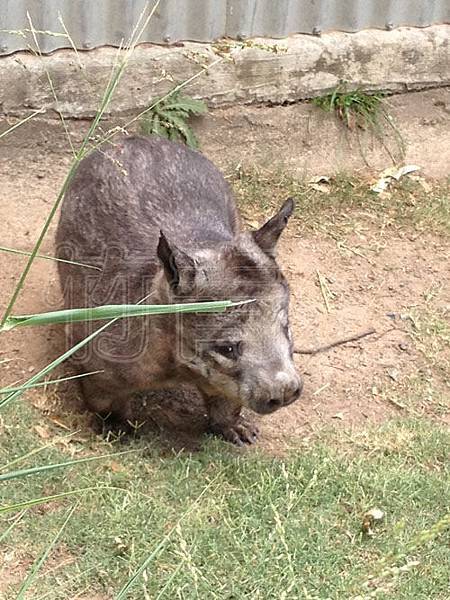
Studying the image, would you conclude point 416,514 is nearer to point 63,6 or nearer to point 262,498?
point 262,498

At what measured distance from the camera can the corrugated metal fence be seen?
5.66 metres

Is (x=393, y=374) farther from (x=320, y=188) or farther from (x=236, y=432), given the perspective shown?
(x=320, y=188)

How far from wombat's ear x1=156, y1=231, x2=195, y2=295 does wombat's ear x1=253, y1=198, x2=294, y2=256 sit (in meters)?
0.34

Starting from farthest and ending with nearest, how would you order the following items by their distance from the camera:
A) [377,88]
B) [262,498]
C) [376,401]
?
[377,88], [376,401], [262,498]

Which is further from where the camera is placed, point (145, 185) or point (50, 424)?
point (145, 185)

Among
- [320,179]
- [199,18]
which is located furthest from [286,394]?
[199,18]

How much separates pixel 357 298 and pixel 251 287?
1.68 m

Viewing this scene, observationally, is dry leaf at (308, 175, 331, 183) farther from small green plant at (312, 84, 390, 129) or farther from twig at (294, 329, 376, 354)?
twig at (294, 329, 376, 354)

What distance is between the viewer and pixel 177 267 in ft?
13.3

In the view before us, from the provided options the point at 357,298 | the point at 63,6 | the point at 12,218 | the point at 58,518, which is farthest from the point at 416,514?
the point at 63,6

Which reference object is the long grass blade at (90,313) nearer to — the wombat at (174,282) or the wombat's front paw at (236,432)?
the wombat at (174,282)

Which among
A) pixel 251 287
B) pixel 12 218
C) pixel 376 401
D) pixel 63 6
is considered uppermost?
pixel 63 6

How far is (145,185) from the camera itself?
15.9ft

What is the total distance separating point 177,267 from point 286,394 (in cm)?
66
